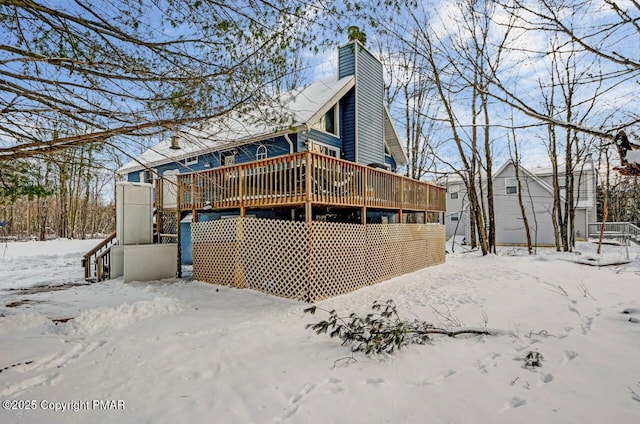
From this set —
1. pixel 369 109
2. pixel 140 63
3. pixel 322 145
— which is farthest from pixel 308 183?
pixel 369 109

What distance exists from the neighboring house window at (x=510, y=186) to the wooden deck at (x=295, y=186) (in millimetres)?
15783

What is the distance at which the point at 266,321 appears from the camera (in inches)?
203

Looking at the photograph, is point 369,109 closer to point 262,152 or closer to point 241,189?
point 262,152

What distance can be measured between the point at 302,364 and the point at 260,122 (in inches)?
125

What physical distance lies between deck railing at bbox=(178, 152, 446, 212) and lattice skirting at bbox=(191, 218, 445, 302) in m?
0.56

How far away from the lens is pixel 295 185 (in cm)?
668

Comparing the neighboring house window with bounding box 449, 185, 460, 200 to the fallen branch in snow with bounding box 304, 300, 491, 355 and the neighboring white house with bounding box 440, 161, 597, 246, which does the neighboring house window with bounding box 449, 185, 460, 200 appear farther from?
the fallen branch in snow with bounding box 304, 300, 491, 355

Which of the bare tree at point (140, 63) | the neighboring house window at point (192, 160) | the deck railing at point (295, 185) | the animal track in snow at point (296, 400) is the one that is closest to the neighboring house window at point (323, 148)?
the deck railing at point (295, 185)

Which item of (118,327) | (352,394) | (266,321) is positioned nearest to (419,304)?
(266,321)

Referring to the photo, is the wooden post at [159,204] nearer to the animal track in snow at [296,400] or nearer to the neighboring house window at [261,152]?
the neighboring house window at [261,152]

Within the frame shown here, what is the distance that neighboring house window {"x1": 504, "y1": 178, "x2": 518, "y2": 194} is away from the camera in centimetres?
2158

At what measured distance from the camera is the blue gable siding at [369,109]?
1216 cm

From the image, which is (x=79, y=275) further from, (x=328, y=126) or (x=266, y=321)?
(x=328, y=126)

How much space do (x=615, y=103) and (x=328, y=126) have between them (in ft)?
28.1
